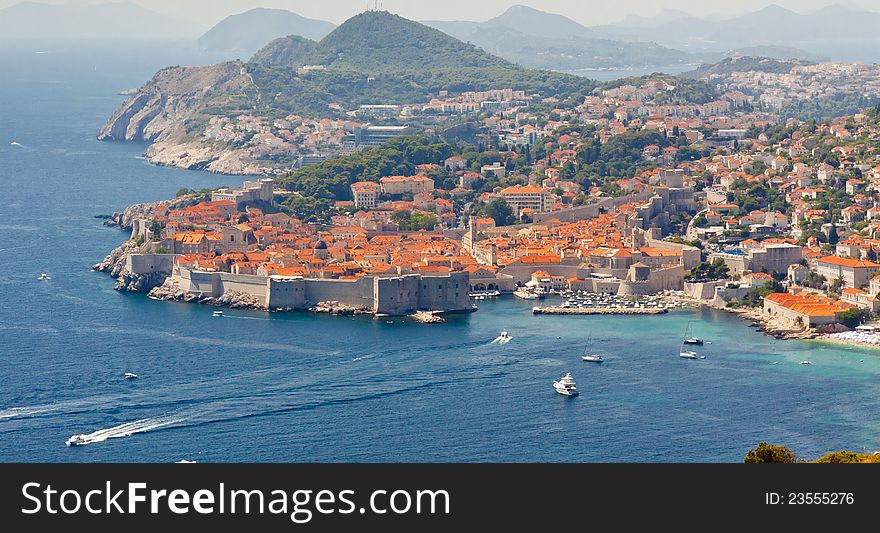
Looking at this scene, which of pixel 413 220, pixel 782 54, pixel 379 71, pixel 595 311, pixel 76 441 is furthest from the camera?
pixel 782 54

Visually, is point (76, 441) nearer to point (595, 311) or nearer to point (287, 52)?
point (595, 311)

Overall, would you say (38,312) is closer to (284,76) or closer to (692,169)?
(692,169)

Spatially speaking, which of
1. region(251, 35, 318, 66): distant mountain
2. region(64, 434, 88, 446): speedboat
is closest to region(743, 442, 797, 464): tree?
region(64, 434, 88, 446): speedboat

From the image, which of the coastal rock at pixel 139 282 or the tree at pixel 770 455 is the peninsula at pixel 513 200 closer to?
the coastal rock at pixel 139 282

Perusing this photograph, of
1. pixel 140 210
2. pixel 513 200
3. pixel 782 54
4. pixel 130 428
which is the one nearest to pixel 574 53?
pixel 782 54

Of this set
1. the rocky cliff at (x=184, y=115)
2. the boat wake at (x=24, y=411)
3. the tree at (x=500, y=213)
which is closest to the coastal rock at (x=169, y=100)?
the rocky cliff at (x=184, y=115)

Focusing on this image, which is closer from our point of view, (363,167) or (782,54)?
(363,167)
